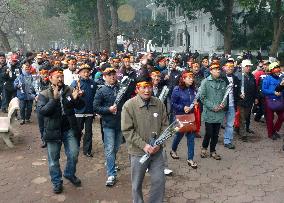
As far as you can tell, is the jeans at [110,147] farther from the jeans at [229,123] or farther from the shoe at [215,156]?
the jeans at [229,123]

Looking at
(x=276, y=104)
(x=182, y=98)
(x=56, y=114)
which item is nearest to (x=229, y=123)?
(x=276, y=104)

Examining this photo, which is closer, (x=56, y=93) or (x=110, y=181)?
(x=56, y=93)

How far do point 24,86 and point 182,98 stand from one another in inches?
225

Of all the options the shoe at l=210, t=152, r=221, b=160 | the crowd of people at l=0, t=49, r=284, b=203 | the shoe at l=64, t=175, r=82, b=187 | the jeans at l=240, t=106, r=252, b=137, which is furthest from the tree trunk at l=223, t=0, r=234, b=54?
the shoe at l=64, t=175, r=82, b=187

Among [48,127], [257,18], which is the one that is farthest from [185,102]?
[257,18]

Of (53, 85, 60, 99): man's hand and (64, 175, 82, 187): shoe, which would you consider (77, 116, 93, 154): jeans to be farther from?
(53, 85, 60, 99): man's hand

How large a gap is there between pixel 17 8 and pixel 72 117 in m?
27.6

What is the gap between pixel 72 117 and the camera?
6074 millimetres

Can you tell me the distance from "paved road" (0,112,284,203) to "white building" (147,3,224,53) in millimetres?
27733

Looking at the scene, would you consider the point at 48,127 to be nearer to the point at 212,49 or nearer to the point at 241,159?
the point at 241,159

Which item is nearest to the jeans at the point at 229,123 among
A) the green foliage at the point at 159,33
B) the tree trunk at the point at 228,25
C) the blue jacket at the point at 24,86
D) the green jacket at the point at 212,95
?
the green jacket at the point at 212,95

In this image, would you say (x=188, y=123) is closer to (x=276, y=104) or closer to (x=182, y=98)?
(x=182, y=98)

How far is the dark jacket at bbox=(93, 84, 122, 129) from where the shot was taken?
6422 mm

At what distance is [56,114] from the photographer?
5.91 metres
